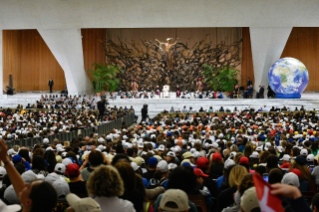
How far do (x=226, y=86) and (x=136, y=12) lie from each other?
30.7 feet

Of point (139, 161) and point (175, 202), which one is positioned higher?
point (175, 202)

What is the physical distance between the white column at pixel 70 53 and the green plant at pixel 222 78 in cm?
903

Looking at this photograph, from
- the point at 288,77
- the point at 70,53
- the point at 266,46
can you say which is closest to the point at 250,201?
the point at 288,77

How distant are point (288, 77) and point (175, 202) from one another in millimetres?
24843

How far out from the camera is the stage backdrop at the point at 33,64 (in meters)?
35.7

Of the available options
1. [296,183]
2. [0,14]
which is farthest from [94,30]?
[296,183]

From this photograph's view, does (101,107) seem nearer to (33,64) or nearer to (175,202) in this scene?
(175,202)

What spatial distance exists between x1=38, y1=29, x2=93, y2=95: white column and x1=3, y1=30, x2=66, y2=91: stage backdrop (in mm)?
6496

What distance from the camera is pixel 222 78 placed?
31594 millimetres

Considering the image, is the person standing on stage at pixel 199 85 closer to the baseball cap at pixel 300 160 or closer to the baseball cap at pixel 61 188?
the baseball cap at pixel 300 160

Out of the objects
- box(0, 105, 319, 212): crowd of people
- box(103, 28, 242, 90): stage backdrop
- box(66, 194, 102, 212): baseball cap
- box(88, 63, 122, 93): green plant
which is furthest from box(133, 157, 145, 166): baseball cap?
box(103, 28, 242, 90): stage backdrop

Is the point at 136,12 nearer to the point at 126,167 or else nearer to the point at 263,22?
the point at 263,22

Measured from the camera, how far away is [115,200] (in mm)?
3154

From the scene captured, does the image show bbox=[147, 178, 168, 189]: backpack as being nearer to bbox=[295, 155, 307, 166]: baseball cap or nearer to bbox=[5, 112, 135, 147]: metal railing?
bbox=[295, 155, 307, 166]: baseball cap
